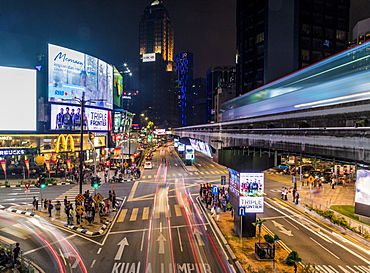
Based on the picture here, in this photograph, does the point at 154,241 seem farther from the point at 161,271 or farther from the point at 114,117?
the point at 114,117

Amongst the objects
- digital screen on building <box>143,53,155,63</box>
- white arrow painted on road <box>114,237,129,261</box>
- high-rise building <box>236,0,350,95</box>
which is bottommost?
white arrow painted on road <box>114,237,129,261</box>

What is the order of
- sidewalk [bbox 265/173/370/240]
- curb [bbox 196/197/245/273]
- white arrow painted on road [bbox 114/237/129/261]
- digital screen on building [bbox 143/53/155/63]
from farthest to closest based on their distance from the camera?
digital screen on building [bbox 143/53/155/63] → sidewalk [bbox 265/173/370/240] → white arrow painted on road [bbox 114/237/129/261] → curb [bbox 196/197/245/273]

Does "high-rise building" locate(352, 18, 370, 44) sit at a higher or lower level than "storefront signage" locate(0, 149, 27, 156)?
higher

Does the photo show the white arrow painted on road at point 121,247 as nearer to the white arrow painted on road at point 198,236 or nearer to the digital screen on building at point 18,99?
the white arrow painted on road at point 198,236

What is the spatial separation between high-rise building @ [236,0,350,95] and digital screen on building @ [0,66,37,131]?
4504 cm

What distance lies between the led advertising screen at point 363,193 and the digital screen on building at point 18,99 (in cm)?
4676

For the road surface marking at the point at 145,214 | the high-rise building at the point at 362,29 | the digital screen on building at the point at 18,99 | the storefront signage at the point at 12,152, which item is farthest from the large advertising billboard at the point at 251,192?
the high-rise building at the point at 362,29

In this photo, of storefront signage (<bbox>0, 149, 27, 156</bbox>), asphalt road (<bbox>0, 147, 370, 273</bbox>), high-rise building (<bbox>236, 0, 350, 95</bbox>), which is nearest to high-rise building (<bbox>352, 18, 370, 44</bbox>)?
high-rise building (<bbox>236, 0, 350, 95</bbox>)

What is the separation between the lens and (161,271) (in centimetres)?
1276

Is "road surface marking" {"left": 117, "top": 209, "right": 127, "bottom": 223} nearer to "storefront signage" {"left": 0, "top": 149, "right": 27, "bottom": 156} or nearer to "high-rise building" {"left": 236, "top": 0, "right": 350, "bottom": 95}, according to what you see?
"storefront signage" {"left": 0, "top": 149, "right": 27, "bottom": 156}

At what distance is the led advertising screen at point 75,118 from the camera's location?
50.0 metres

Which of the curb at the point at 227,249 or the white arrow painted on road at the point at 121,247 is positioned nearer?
the curb at the point at 227,249

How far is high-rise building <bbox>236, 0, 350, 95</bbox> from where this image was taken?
5597cm

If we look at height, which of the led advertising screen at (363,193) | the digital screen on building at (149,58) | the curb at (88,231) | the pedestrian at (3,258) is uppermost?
the digital screen on building at (149,58)
